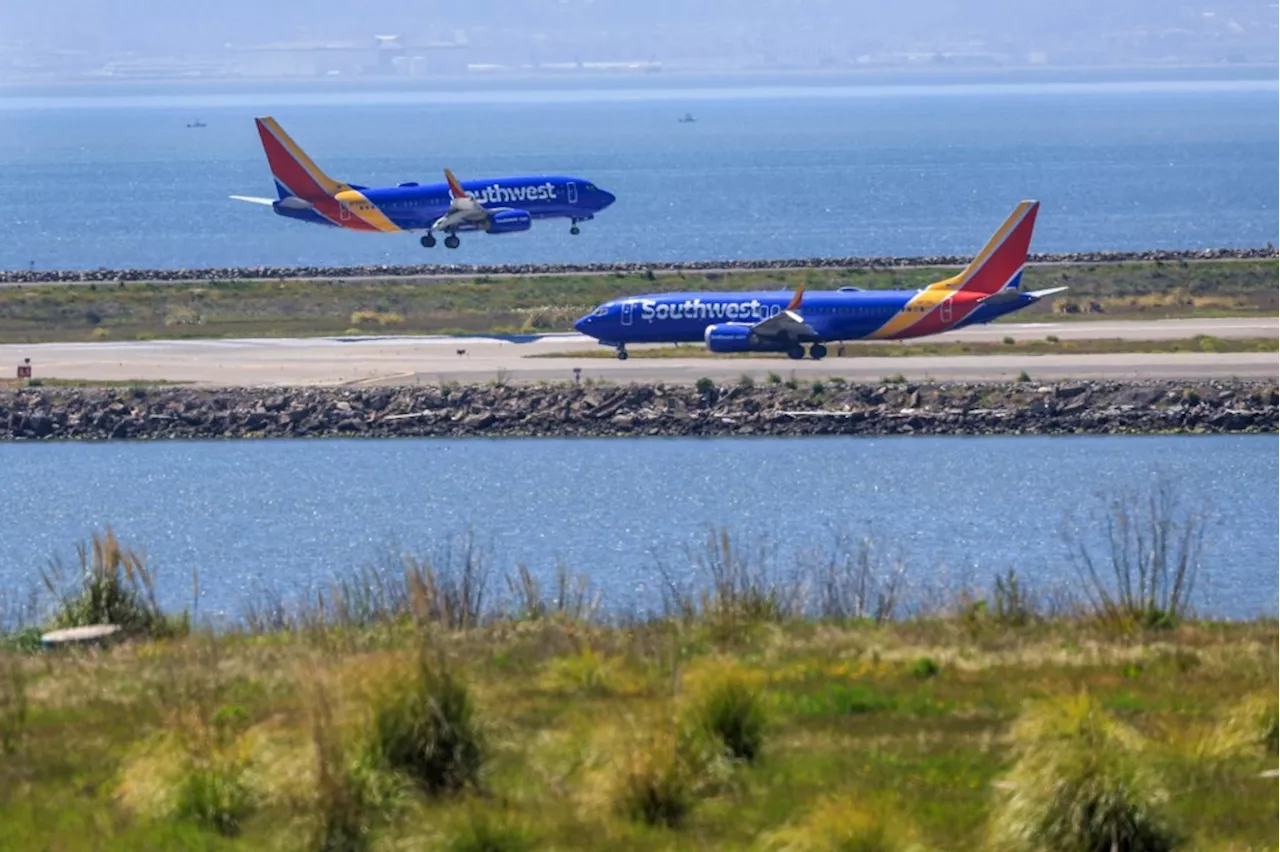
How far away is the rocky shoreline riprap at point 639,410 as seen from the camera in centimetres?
6109

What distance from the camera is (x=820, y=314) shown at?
70750 mm

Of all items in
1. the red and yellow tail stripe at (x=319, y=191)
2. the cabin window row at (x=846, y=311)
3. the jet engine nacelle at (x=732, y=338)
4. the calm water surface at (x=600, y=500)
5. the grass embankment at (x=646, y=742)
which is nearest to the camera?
the grass embankment at (x=646, y=742)

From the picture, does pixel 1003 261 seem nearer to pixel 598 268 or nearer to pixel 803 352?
pixel 803 352

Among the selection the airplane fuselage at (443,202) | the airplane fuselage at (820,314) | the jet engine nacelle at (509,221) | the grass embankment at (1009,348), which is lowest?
the grass embankment at (1009,348)

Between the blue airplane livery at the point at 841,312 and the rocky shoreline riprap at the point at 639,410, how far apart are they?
17.9 feet

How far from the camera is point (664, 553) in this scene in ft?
148

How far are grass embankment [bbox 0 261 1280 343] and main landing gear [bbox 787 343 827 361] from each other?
1343 cm

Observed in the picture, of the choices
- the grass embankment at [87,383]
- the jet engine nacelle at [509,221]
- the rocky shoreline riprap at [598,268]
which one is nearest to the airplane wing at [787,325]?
the grass embankment at [87,383]

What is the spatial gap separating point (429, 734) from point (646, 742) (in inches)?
66.2

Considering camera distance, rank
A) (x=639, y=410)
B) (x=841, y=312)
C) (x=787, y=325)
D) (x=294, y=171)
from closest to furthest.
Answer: (x=639, y=410) < (x=841, y=312) < (x=787, y=325) < (x=294, y=171)

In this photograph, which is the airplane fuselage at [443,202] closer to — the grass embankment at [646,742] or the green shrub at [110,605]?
the green shrub at [110,605]

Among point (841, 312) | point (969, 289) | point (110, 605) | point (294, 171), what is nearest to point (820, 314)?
point (841, 312)

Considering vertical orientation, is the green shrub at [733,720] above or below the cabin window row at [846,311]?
below

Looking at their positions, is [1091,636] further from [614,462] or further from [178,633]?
[614,462]
